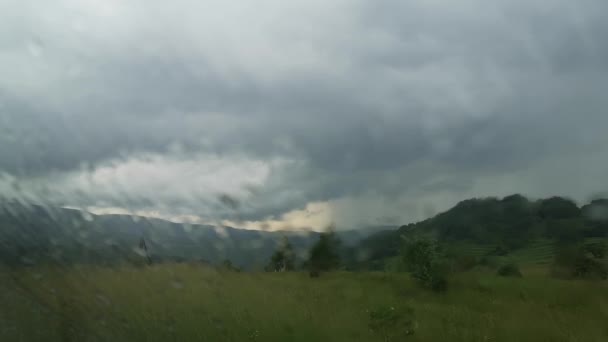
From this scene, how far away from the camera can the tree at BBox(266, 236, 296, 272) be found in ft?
47.6

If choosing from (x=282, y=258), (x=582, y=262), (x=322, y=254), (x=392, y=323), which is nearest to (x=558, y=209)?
(x=582, y=262)

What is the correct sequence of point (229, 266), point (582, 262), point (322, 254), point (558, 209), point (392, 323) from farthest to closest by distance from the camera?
point (558, 209)
point (582, 262)
point (322, 254)
point (229, 266)
point (392, 323)

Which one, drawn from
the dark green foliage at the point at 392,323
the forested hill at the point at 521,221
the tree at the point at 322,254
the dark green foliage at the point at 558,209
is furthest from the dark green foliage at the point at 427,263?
the dark green foliage at the point at 558,209

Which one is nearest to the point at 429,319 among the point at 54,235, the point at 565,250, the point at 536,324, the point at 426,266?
the point at 536,324

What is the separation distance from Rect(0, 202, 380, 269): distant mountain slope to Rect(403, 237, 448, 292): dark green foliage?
7.79 metres

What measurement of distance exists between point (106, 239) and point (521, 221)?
7846cm

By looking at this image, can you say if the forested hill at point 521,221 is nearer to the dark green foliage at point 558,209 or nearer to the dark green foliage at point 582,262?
the dark green foliage at point 558,209

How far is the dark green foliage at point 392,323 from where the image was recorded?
370 inches

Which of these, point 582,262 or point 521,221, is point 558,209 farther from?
point 582,262

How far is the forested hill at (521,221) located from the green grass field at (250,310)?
4073 centimetres

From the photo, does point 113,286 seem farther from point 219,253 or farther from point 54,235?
point 219,253

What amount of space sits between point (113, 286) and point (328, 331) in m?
4.06

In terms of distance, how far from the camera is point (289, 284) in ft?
44.5

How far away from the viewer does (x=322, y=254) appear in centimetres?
2184
